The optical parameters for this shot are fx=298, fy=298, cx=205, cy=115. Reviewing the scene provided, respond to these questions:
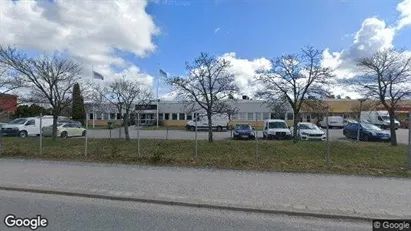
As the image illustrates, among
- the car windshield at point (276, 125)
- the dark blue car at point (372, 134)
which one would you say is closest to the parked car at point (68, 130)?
the car windshield at point (276, 125)

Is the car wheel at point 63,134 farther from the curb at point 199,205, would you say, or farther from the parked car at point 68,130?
the curb at point 199,205

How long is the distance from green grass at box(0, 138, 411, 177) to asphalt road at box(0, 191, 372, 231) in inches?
168

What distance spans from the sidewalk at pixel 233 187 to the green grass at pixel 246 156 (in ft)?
3.25

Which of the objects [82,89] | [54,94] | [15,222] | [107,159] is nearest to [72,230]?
[15,222]

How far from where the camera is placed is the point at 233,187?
7379mm

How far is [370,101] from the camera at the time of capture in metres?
18.3

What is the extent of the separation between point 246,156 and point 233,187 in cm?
537

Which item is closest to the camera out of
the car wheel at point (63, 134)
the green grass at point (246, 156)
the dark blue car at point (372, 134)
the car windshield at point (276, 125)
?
the green grass at point (246, 156)

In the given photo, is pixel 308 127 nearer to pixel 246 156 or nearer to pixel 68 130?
pixel 246 156

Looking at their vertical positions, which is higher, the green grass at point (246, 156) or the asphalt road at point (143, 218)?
the green grass at point (246, 156)

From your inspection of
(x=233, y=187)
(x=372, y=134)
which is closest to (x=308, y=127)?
(x=372, y=134)

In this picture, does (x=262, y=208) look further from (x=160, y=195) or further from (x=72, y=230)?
(x=72, y=230)

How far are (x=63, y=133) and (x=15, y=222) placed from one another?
2302 centimetres

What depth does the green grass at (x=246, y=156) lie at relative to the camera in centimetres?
998
